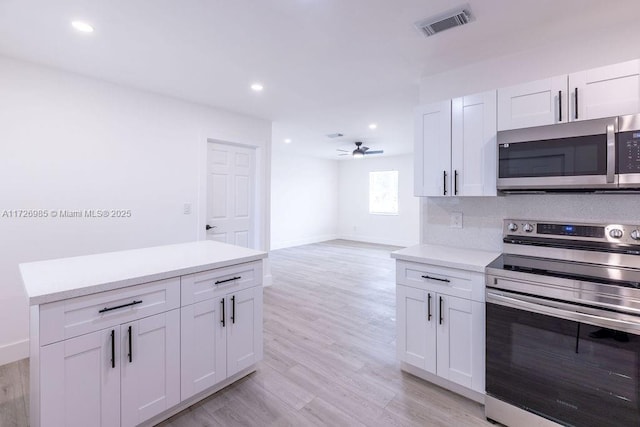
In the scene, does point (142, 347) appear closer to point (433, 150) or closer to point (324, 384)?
point (324, 384)

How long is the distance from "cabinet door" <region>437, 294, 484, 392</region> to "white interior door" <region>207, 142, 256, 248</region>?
120 inches

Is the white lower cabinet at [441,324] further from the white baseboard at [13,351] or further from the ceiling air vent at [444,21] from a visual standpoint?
the white baseboard at [13,351]

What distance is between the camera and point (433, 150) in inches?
97.6

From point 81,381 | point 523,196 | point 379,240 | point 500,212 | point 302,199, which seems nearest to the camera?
point 81,381

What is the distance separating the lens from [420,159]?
2557 millimetres

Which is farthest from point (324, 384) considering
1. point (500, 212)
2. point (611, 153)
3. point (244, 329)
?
point (611, 153)

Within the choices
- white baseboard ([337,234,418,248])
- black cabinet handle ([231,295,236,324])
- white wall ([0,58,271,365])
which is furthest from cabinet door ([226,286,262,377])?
white baseboard ([337,234,418,248])

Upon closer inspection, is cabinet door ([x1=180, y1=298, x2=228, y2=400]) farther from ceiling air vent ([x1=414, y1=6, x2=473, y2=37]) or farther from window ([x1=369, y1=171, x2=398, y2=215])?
window ([x1=369, y1=171, x2=398, y2=215])

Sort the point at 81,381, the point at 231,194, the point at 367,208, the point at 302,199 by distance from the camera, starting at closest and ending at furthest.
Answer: the point at 81,381 < the point at 231,194 < the point at 302,199 < the point at 367,208

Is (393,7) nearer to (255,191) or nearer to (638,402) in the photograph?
(638,402)

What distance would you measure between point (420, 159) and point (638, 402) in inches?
73.9

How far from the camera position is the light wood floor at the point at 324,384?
6.22 ft

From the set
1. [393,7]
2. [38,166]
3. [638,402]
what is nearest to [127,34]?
[38,166]

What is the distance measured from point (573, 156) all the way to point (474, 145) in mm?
597
